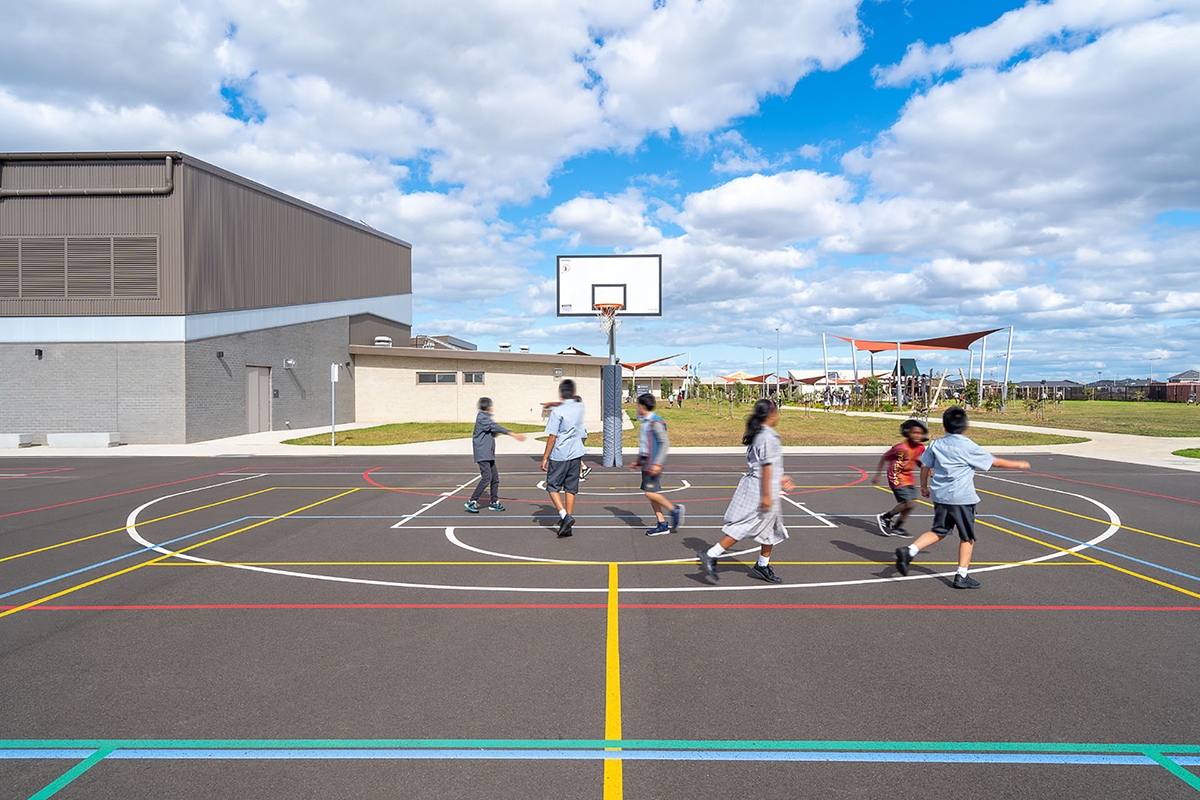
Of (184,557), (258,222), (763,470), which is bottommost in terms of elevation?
(184,557)

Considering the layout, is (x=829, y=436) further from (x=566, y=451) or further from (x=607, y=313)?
(x=566, y=451)

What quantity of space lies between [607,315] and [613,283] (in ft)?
3.51

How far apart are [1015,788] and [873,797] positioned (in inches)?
29.0

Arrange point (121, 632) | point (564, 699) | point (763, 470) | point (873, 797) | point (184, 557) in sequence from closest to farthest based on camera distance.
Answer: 1. point (873, 797)
2. point (564, 699)
3. point (121, 632)
4. point (763, 470)
5. point (184, 557)

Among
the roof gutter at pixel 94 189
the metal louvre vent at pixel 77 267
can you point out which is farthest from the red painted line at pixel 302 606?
the roof gutter at pixel 94 189

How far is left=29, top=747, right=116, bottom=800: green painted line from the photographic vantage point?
10.3 feet

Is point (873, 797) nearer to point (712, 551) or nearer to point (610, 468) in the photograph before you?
point (712, 551)

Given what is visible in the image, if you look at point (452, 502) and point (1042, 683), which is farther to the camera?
point (452, 502)

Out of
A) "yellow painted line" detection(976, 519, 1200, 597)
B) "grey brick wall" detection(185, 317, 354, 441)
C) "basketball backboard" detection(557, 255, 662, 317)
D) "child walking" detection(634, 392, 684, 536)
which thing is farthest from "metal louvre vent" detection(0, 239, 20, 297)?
"yellow painted line" detection(976, 519, 1200, 597)

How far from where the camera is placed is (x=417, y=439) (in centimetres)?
2581

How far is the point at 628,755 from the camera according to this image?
3.45 metres

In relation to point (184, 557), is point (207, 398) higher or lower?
higher

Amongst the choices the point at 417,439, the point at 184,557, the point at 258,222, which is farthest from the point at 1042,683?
the point at 258,222

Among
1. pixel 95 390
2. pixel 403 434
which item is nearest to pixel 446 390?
pixel 403 434
